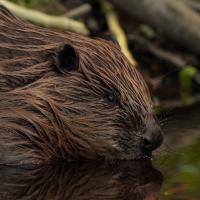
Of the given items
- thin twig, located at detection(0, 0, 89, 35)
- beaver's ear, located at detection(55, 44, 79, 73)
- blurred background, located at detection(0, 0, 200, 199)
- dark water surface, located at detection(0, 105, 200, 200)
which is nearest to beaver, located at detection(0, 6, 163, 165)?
beaver's ear, located at detection(55, 44, 79, 73)

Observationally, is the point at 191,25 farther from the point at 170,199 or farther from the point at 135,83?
the point at 170,199

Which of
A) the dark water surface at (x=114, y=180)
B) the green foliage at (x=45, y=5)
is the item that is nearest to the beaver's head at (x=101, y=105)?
the dark water surface at (x=114, y=180)

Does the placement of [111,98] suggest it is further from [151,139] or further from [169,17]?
[169,17]

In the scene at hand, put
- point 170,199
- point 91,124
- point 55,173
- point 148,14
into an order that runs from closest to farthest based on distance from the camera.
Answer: point 170,199 < point 55,173 < point 91,124 < point 148,14

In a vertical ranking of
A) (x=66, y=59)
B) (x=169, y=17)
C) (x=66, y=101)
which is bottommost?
(x=169, y=17)

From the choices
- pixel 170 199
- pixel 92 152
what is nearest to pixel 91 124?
pixel 92 152

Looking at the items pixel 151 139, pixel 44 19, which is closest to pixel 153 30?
pixel 44 19

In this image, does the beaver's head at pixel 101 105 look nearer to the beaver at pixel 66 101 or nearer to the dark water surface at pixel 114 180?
the beaver at pixel 66 101
